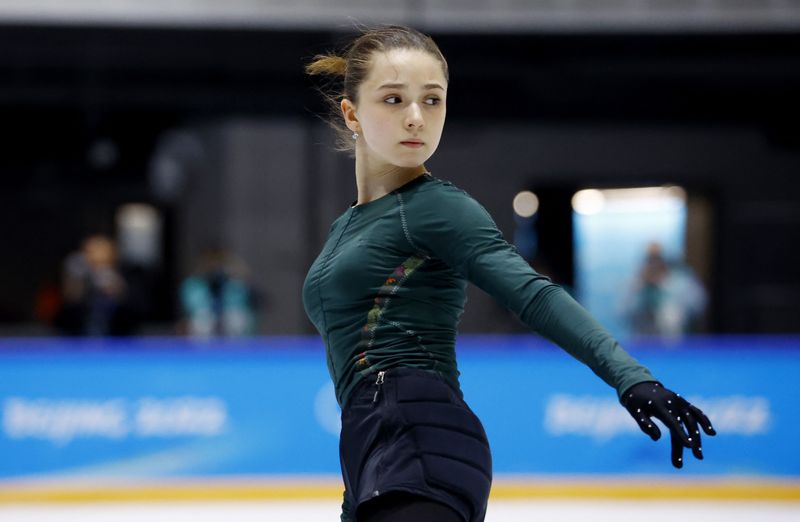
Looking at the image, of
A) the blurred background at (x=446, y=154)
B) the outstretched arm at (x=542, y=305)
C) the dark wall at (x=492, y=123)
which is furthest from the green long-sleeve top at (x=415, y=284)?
Answer: the dark wall at (x=492, y=123)

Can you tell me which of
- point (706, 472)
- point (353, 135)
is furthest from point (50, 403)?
point (353, 135)

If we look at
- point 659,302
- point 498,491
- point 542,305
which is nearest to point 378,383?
point 542,305

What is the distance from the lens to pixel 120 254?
910cm

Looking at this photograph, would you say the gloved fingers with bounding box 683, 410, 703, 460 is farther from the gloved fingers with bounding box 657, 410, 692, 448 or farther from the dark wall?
the dark wall

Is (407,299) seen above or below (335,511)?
below

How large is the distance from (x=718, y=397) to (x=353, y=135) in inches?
170

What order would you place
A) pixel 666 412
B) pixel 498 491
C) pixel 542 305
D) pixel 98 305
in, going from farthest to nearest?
1. pixel 98 305
2. pixel 498 491
3. pixel 542 305
4. pixel 666 412

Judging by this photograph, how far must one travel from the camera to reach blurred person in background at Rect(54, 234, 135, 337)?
6414 millimetres

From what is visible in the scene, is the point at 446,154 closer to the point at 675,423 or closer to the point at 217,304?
the point at 217,304

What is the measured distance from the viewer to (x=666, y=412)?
4.37 feet

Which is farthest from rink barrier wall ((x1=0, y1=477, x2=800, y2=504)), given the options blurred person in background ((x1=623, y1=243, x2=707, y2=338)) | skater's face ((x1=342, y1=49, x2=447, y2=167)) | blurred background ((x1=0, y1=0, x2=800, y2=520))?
skater's face ((x1=342, y1=49, x2=447, y2=167))

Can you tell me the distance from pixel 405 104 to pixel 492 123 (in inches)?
316

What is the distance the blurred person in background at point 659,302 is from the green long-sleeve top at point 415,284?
20.0 feet

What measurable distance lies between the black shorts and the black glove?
11.7 inches
